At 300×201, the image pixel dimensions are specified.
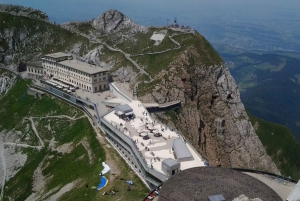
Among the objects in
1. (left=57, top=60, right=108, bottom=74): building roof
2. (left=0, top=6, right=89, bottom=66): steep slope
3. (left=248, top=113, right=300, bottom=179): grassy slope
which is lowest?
(left=248, top=113, right=300, bottom=179): grassy slope

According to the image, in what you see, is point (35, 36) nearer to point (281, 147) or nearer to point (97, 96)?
point (97, 96)

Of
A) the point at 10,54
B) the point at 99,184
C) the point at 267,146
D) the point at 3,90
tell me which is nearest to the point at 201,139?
the point at 99,184

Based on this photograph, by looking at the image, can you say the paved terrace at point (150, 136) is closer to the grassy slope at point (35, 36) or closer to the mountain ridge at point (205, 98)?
the mountain ridge at point (205, 98)

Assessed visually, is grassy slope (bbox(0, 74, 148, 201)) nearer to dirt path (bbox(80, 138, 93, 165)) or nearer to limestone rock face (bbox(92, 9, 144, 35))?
dirt path (bbox(80, 138, 93, 165))

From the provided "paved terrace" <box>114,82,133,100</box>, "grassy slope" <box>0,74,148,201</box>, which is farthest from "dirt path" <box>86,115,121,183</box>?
"paved terrace" <box>114,82,133,100</box>

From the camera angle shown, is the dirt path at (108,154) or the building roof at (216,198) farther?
the dirt path at (108,154)

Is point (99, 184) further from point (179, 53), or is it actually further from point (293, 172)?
point (293, 172)

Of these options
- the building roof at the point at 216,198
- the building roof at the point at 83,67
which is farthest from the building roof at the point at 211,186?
the building roof at the point at 83,67

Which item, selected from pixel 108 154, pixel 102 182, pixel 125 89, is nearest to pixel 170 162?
pixel 102 182
